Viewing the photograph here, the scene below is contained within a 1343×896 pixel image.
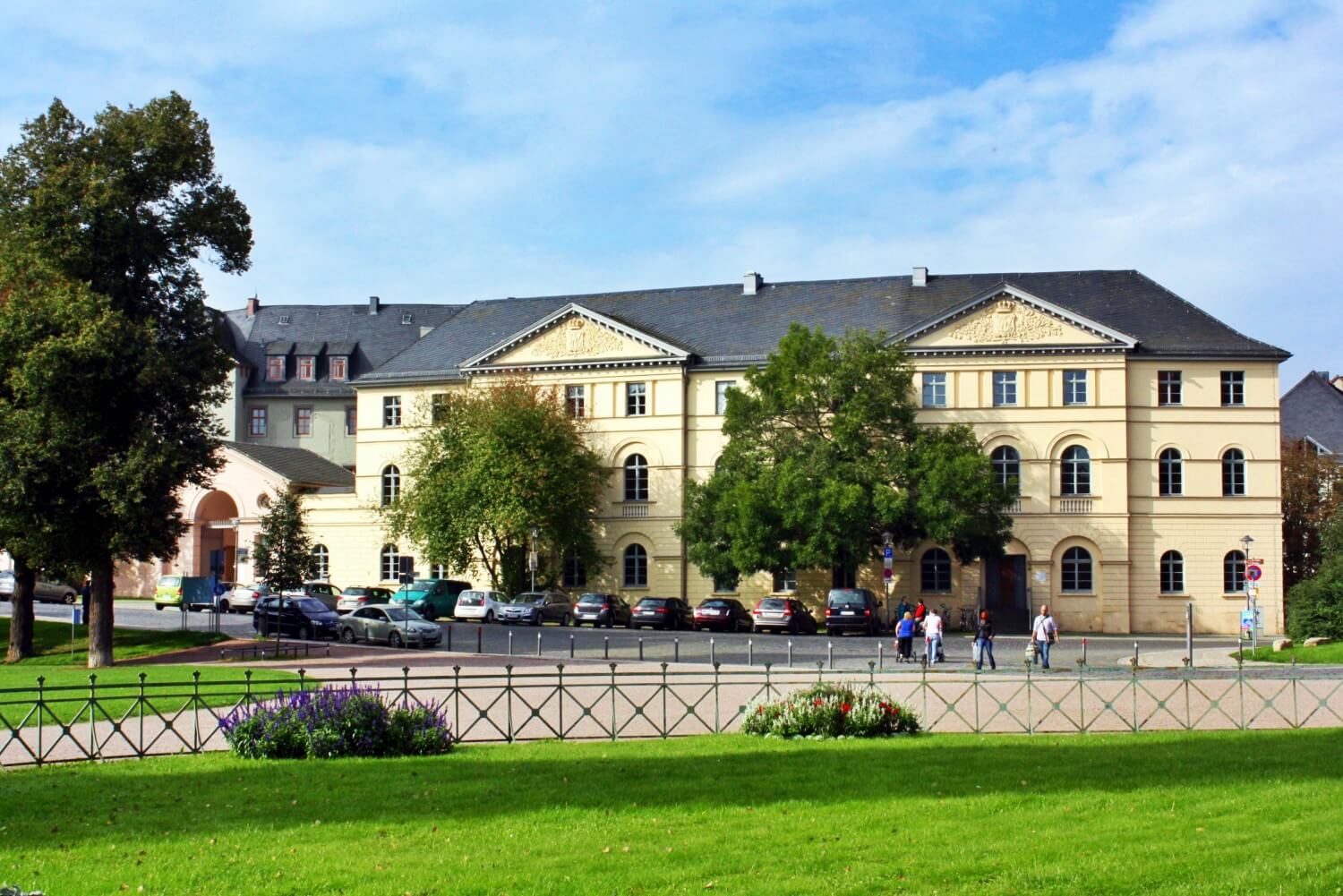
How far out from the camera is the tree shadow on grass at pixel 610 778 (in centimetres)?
1248

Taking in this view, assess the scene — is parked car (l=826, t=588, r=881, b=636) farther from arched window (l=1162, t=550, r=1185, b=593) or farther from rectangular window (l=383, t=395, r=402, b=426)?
rectangular window (l=383, t=395, r=402, b=426)

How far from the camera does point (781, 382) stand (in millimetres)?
53938

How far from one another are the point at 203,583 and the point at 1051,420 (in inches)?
1340

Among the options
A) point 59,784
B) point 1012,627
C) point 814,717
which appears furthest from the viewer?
point 1012,627

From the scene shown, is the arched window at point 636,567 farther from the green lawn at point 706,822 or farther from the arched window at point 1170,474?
the green lawn at point 706,822

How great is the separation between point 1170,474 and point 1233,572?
14.7ft

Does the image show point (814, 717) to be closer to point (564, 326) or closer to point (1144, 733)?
point (1144, 733)

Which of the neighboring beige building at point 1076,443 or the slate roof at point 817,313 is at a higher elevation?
the slate roof at point 817,313

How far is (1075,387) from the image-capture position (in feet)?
184

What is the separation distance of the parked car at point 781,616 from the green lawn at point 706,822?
31.8m

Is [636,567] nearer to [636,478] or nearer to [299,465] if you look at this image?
[636,478]

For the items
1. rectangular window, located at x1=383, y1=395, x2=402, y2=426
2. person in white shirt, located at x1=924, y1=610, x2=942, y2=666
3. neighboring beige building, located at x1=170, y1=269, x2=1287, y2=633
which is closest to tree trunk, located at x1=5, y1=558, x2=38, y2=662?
neighboring beige building, located at x1=170, y1=269, x2=1287, y2=633

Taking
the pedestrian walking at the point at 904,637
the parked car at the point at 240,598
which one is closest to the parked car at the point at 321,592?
the parked car at the point at 240,598

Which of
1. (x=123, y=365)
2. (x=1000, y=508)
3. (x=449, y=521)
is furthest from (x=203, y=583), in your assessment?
(x=1000, y=508)
